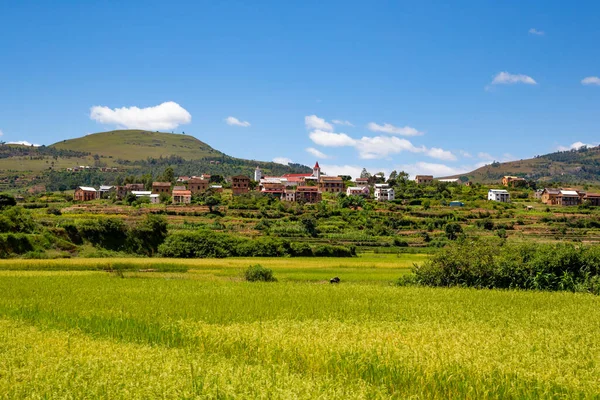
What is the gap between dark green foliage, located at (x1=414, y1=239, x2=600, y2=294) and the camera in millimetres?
31391

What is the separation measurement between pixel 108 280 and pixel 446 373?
2457 cm

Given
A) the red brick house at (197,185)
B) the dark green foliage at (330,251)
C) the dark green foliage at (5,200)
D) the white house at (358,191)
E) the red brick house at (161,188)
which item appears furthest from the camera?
the red brick house at (197,185)

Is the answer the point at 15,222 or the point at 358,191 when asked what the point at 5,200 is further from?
the point at 358,191

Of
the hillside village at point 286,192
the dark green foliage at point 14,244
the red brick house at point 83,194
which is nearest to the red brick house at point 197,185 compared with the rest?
the hillside village at point 286,192

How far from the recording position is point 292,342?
48.6 ft

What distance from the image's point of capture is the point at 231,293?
26.3 m

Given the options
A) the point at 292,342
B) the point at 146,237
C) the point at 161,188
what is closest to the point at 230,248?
the point at 146,237

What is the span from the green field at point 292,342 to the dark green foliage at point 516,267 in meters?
4.64

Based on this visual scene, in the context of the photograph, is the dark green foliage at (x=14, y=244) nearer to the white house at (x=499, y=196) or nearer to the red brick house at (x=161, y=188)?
the red brick house at (x=161, y=188)

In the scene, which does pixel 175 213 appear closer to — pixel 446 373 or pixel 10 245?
pixel 10 245

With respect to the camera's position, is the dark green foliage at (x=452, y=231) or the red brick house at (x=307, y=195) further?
the red brick house at (x=307, y=195)

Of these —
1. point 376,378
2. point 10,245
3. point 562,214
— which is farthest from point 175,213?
point 376,378

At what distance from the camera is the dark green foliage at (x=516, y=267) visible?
31391 mm

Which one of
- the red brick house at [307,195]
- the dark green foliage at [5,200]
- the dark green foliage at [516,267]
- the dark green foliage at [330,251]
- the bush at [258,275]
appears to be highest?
the red brick house at [307,195]
